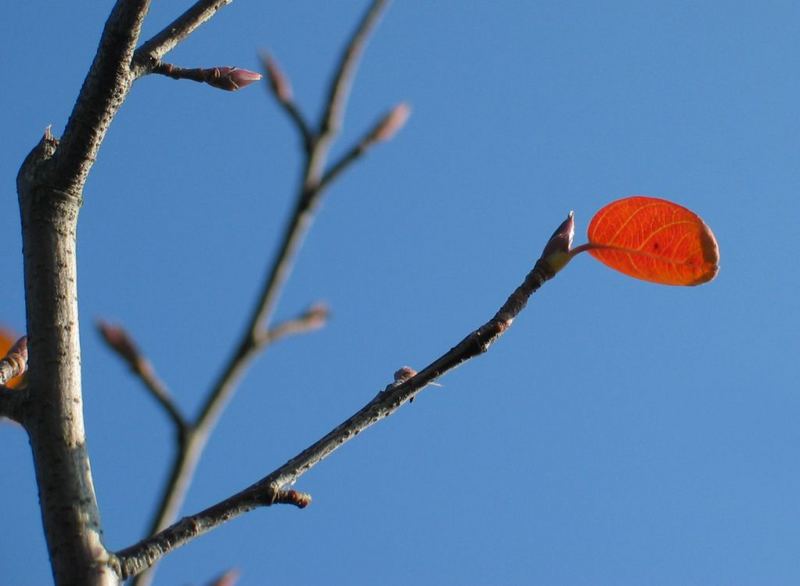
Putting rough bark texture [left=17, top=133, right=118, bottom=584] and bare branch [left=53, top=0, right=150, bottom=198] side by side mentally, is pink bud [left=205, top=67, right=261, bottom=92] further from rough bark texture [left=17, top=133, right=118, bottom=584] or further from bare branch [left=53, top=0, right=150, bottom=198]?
rough bark texture [left=17, top=133, right=118, bottom=584]

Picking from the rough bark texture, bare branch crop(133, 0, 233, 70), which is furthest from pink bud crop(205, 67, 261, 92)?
the rough bark texture

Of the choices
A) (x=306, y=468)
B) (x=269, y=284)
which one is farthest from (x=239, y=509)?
(x=269, y=284)

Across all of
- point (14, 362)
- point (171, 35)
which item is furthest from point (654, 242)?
point (14, 362)

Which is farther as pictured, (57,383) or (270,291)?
(57,383)

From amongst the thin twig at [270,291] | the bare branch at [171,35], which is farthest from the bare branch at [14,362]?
the thin twig at [270,291]

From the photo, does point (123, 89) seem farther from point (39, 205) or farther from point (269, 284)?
point (269, 284)

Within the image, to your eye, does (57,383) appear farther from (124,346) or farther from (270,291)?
(270,291)
